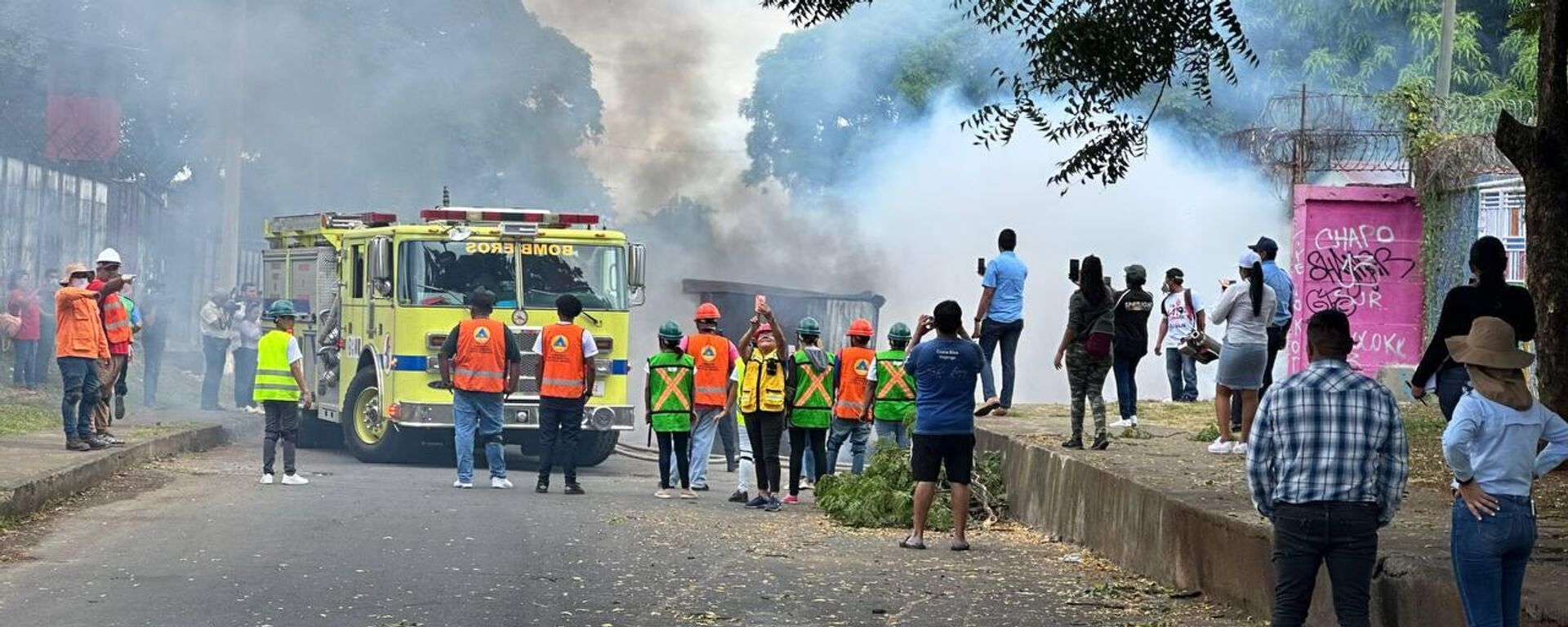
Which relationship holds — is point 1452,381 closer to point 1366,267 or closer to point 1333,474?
point 1333,474

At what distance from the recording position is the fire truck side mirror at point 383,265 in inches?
685

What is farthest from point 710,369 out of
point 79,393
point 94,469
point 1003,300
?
point 79,393

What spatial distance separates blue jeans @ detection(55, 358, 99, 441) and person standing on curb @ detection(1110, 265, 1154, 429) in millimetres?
8304

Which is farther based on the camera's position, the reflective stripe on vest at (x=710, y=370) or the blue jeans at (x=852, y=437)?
→ the blue jeans at (x=852, y=437)

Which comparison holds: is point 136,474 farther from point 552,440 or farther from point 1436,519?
point 1436,519

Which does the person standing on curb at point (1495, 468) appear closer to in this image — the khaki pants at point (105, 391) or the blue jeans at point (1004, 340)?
the blue jeans at point (1004, 340)

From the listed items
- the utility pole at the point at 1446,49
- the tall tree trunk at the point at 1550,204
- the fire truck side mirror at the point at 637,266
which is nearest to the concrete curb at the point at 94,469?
the fire truck side mirror at the point at 637,266

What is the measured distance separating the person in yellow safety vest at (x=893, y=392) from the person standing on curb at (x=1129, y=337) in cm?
174

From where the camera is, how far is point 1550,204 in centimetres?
1027

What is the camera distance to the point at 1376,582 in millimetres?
7336

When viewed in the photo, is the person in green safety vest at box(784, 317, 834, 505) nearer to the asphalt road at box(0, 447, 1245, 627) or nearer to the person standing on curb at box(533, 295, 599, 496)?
the asphalt road at box(0, 447, 1245, 627)

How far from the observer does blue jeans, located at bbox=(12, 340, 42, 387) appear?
2211 centimetres

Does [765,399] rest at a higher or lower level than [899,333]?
lower

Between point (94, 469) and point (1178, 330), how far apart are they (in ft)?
35.0
